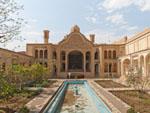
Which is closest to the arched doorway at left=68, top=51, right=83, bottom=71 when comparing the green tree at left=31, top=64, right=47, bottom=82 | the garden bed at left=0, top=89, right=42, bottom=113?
the green tree at left=31, top=64, right=47, bottom=82

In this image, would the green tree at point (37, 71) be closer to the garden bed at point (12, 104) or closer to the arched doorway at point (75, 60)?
the garden bed at point (12, 104)

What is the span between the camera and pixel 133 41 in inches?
1655

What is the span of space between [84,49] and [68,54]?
309 cm

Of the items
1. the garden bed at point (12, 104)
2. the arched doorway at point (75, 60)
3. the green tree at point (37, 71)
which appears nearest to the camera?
the garden bed at point (12, 104)

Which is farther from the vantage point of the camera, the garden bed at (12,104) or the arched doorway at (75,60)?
the arched doorway at (75,60)

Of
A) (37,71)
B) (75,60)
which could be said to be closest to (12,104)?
(37,71)

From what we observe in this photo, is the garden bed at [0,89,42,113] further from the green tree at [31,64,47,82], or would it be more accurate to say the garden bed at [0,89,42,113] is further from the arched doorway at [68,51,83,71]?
the arched doorway at [68,51,83,71]

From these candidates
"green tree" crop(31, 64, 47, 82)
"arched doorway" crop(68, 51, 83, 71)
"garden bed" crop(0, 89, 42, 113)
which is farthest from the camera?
"arched doorway" crop(68, 51, 83, 71)

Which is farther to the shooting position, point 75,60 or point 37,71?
point 75,60

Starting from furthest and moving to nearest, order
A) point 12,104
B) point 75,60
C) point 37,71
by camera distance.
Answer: point 75,60, point 37,71, point 12,104

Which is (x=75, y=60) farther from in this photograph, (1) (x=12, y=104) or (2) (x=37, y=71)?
(1) (x=12, y=104)

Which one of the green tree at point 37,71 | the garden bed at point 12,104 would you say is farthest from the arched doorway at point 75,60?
the garden bed at point 12,104

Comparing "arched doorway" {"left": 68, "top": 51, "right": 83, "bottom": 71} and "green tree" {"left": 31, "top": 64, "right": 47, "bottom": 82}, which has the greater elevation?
"arched doorway" {"left": 68, "top": 51, "right": 83, "bottom": 71}

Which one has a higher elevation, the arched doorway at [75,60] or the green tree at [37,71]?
the arched doorway at [75,60]
